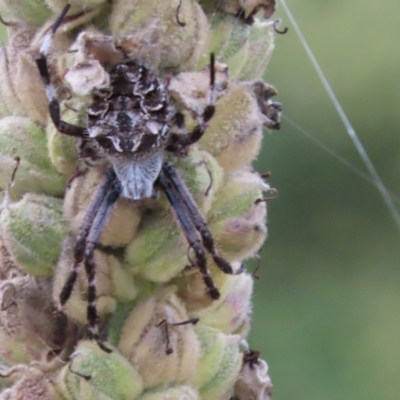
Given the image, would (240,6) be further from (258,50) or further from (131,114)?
(131,114)

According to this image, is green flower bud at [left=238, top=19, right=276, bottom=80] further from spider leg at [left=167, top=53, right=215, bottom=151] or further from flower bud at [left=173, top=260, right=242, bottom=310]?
flower bud at [left=173, top=260, right=242, bottom=310]

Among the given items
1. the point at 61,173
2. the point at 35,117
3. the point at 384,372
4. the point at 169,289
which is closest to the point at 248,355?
the point at 169,289

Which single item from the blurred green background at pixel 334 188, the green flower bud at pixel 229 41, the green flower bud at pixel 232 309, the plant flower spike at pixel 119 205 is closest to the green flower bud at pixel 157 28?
the plant flower spike at pixel 119 205

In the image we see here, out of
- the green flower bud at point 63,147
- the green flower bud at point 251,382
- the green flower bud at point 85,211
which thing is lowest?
the green flower bud at point 251,382

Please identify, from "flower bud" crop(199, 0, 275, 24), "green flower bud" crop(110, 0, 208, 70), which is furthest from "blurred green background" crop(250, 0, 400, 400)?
"green flower bud" crop(110, 0, 208, 70)

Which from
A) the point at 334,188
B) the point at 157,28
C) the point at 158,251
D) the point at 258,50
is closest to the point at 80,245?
the point at 158,251

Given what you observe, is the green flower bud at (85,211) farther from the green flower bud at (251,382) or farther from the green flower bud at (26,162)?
the green flower bud at (251,382)
